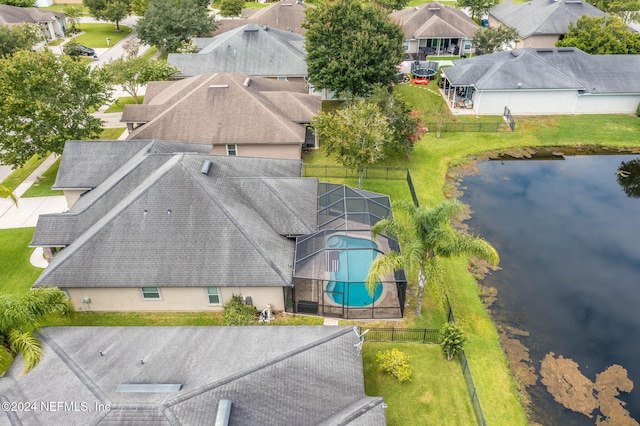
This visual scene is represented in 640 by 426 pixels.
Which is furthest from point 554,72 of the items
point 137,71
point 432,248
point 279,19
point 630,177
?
point 137,71

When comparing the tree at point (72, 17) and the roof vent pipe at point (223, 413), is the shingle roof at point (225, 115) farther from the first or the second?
the tree at point (72, 17)

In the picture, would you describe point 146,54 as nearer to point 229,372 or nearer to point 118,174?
point 118,174

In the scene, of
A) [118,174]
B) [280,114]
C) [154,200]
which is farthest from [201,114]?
[154,200]

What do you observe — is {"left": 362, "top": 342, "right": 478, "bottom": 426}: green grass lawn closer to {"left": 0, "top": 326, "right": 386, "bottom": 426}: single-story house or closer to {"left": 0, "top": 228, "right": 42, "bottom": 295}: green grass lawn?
{"left": 0, "top": 326, "right": 386, "bottom": 426}: single-story house

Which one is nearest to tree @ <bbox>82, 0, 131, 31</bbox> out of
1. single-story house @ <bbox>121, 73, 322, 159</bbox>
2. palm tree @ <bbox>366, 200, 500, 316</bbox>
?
single-story house @ <bbox>121, 73, 322, 159</bbox>

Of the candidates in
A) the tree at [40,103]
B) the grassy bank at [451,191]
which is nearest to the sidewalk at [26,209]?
the tree at [40,103]

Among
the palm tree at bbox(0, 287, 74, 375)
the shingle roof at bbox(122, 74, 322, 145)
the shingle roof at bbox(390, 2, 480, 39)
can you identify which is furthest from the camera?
the shingle roof at bbox(390, 2, 480, 39)
